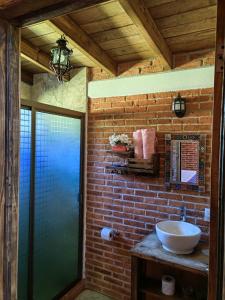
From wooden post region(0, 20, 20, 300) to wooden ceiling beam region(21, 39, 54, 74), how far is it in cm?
148

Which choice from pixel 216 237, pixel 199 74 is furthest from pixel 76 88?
pixel 216 237

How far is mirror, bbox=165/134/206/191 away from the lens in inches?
81.2

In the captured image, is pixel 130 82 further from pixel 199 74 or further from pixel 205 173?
pixel 205 173

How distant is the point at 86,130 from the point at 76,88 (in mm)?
461

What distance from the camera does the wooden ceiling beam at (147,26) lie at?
1513mm

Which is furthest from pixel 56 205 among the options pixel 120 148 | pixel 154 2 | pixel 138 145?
pixel 154 2

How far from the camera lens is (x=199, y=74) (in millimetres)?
2066

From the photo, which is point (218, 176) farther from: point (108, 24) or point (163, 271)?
point (163, 271)

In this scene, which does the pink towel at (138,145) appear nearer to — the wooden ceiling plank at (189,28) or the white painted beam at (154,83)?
the white painted beam at (154,83)

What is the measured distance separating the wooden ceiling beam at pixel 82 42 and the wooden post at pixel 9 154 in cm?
100

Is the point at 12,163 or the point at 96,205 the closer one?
the point at 12,163

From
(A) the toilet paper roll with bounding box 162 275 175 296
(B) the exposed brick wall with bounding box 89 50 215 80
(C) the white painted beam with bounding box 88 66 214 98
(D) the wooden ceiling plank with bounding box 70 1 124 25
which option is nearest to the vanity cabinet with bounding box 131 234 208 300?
(A) the toilet paper roll with bounding box 162 275 175 296

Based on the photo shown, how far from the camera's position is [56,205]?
231cm

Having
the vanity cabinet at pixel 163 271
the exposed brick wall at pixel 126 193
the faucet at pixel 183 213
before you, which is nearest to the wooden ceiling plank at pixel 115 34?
the exposed brick wall at pixel 126 193
